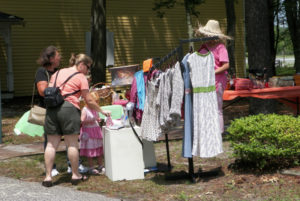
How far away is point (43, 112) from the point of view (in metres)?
7.08

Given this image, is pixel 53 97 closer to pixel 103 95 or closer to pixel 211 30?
pixel 103 95

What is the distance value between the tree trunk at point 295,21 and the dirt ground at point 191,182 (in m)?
17.0

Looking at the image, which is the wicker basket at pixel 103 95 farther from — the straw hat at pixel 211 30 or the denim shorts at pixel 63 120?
the straw hat at pixel 211 30

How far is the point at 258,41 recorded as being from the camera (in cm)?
993

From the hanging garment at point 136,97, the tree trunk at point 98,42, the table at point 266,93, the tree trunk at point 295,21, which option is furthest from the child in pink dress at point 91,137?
the tree trunk at point 295,21

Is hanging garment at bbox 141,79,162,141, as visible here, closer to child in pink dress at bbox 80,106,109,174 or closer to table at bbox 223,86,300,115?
child in pink dress at bbox 80,106,109,174

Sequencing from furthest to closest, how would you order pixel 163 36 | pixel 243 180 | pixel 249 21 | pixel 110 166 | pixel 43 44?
pixel 163 36 < pixel 43 44 < pixel 249 21 < pixel 110 166 < pixel 243 180

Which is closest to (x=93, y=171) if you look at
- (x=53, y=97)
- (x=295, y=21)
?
Answer: (x=53, y=97)

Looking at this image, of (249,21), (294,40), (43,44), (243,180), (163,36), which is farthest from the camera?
(294,40)

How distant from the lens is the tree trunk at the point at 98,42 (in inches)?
640

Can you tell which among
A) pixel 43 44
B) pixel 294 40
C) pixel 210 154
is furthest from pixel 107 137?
pixel 294 40

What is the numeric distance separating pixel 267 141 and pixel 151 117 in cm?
151

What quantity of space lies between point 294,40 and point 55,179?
22.3 meters

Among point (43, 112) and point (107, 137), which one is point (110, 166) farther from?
point (43, 112)
